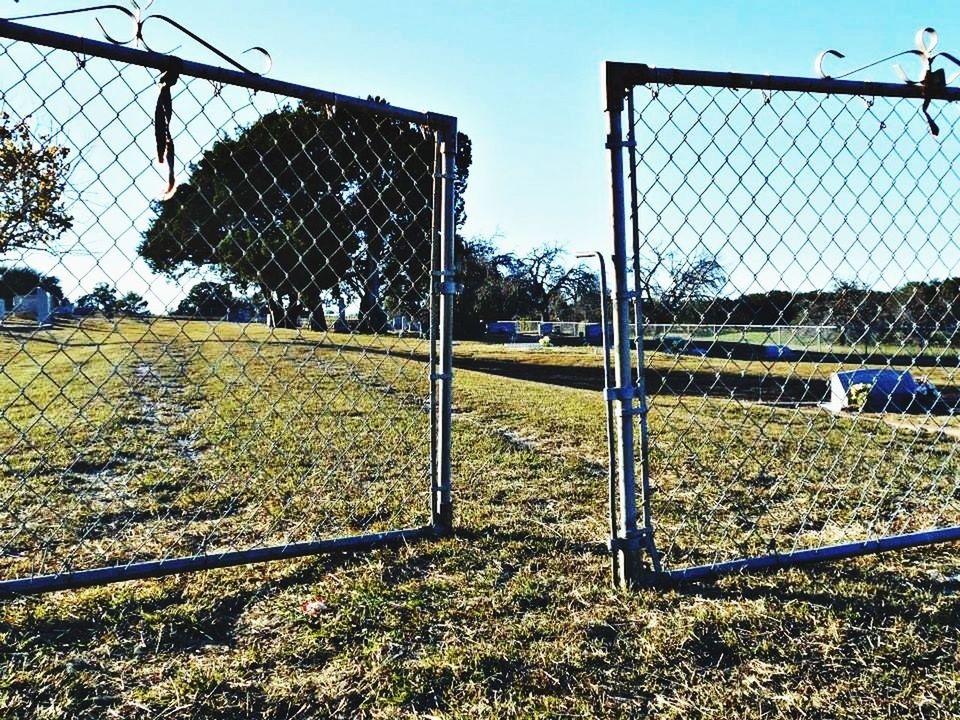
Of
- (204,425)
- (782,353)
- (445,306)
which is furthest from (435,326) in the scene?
(782,353)

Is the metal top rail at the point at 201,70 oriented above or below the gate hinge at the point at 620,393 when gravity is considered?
above

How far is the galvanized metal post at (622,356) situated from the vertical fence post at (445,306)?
728 millimetres

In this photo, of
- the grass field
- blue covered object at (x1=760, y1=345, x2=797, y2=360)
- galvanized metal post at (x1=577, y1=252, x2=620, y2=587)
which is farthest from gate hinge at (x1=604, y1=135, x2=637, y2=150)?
blue covered object at (x1=760, y1=345, x2=797, y2=360)

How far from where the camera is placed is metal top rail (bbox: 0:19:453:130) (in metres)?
2.11

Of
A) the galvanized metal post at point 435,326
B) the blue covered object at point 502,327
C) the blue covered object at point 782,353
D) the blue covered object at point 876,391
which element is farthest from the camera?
the blue covered object at point 502,327

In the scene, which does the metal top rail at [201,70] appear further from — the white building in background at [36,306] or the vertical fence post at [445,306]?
the white building in background at [36,306]

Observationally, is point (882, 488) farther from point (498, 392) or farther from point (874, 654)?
point (498, 392)

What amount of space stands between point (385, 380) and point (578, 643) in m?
6.71

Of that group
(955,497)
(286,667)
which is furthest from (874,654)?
(955,497)

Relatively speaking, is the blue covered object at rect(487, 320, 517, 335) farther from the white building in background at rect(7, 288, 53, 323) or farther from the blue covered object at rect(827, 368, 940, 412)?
the white building in background at rect(7, 288, 53, 323)

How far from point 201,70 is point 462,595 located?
1985 millimetres

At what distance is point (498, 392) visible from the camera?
8.52 meters

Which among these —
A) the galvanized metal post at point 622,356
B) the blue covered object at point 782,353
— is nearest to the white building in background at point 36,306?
the galvanized metal post at point 622,356

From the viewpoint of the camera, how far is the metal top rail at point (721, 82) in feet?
7.89
